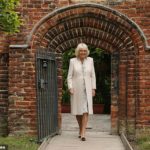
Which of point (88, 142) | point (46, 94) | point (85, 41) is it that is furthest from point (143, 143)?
point (85, 41)

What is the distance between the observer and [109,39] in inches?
426

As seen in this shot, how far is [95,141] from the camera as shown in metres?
9.73

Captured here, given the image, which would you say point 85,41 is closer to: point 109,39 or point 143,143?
point 109,39

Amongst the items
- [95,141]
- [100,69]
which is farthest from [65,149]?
[100,69]

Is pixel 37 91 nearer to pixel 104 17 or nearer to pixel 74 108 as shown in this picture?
pixel 74 108

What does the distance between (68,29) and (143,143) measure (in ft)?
9.22

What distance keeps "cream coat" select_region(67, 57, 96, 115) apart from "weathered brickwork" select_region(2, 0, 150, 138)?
1.15 m

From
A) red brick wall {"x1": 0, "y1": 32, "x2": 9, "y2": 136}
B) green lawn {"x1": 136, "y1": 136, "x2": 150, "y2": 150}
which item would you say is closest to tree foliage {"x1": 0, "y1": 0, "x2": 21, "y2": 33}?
red brick wall {"x1": 0, "y1": 32, "x2": 9, "y2": 136}

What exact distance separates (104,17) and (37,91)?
2.15 m

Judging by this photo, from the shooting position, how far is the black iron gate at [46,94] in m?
9.74

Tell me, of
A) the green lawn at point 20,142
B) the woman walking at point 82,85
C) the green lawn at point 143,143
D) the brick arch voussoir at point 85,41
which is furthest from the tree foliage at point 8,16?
the green lawn at point 143,143

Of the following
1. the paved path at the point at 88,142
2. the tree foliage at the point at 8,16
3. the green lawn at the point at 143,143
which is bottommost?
the green lawn at the point at 143,143

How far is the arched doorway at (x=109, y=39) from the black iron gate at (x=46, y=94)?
0.39 metres

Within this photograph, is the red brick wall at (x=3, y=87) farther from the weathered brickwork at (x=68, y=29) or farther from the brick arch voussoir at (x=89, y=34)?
the brick arch voussoir at (x=89, y=34)
